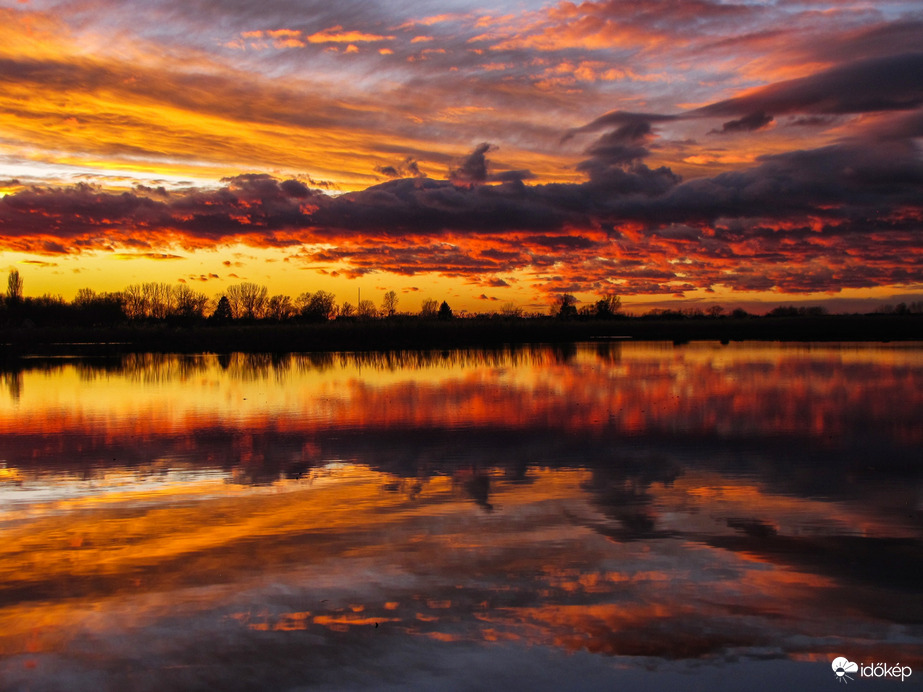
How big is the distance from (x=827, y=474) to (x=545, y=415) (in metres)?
7.30

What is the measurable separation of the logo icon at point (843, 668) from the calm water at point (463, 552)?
9 cm

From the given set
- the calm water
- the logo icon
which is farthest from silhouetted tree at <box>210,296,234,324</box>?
the logo icon

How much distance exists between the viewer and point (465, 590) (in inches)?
252

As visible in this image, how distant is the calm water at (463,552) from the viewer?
5227mm

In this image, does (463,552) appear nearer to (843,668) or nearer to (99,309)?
(843,668)

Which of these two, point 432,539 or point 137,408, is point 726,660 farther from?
point 137,408

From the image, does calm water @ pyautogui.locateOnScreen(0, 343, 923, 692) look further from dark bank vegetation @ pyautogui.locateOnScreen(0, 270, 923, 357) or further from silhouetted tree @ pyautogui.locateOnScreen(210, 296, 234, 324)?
silhouetted tree @ pyautogui.locateOnScreen(210, 296, 234, 324)

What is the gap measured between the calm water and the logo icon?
0.09 metres

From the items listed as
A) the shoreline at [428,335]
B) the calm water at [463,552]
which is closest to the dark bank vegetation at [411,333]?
the shoreline at [428,335]

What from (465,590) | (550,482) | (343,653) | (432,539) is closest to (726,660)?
(465,590)

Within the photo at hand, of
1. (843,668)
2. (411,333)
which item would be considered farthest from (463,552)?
(411,333)

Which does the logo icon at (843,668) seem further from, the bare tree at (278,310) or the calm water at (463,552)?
the bare tree at (278,310)

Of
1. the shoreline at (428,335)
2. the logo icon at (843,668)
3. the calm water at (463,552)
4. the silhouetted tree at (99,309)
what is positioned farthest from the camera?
the silhouetted tree at (99,309)

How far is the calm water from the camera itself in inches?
206
